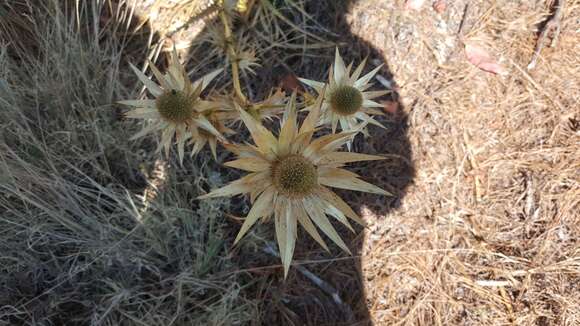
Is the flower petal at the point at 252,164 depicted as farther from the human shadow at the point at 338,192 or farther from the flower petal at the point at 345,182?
the human shadow at the point at 338,192

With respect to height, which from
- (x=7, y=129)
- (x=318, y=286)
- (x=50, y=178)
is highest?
(x=7, y=129)

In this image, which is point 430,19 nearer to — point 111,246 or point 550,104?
point 550,104

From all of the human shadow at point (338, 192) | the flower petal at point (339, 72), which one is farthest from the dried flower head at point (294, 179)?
the human shadow at point (338, 192)

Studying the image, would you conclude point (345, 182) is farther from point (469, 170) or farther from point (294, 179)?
point (469, 170)

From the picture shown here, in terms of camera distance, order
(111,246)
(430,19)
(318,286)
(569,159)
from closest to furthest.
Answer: (111,246) → (318,286) → (569,159) → (430,19)

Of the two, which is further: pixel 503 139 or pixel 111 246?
pixel 503 139

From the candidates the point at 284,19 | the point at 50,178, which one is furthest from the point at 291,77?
the point at 50,178

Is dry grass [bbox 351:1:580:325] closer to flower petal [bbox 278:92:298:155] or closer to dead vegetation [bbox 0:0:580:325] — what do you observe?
dead vegetation [bbox 0:0:580:325]

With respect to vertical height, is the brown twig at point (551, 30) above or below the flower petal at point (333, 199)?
above
